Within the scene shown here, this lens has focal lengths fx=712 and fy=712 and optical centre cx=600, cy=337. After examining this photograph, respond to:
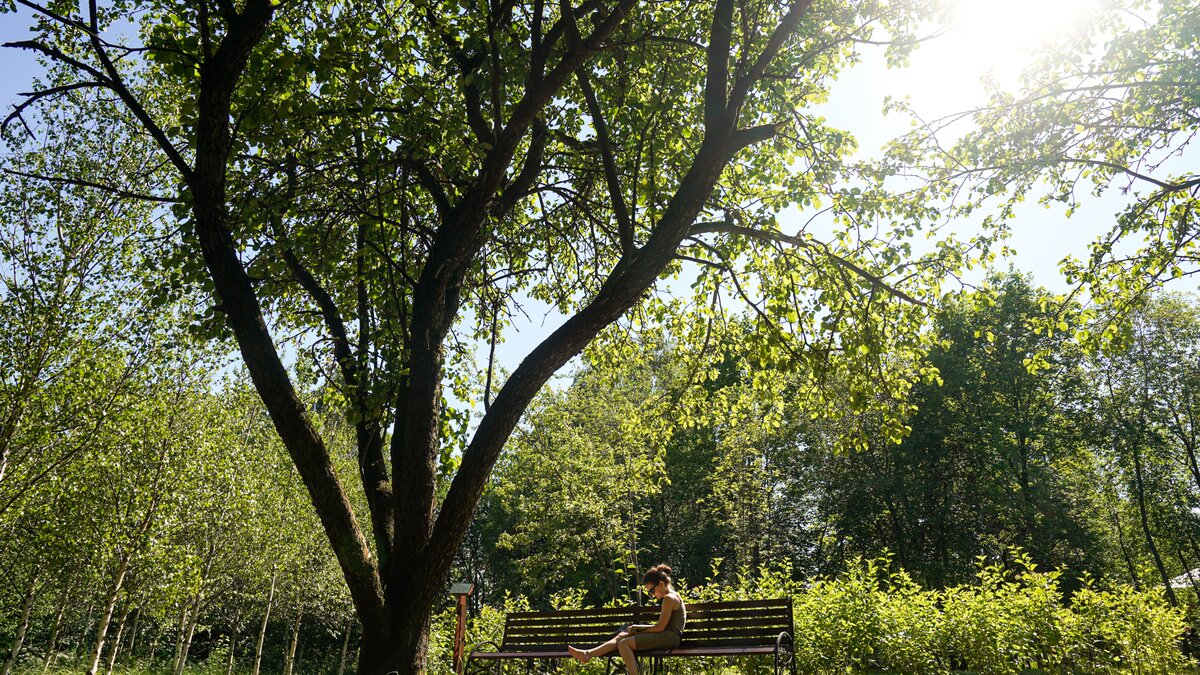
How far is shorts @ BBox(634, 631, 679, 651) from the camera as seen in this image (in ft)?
22.3

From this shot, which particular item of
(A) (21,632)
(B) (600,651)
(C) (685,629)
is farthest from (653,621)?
(A) (21,632)

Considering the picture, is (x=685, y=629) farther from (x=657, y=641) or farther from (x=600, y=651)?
(x=600, y=651)

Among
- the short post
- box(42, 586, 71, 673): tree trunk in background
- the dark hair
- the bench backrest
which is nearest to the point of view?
the bench backrest

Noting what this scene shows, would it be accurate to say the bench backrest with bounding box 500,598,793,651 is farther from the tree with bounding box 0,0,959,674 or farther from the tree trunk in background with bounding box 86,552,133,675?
the tree trunk in background with bounding box 86,552,133,675

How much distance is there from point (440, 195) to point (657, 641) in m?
4.59

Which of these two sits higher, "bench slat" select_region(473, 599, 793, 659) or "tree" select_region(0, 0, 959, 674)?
"tree" select_region(0, 0, 959, 674)

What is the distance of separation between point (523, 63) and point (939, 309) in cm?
447

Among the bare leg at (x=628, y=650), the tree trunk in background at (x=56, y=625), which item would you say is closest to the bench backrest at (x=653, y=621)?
the bare leg at (x=628, y=650)

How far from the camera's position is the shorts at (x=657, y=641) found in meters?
6.79

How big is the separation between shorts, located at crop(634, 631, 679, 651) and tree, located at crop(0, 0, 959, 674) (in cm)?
273

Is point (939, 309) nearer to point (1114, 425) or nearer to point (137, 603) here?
point (137, 603)

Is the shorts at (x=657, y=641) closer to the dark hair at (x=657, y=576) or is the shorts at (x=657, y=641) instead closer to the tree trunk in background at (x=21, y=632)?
the dark hair at (x=657, y=576)

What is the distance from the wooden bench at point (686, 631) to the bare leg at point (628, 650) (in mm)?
130

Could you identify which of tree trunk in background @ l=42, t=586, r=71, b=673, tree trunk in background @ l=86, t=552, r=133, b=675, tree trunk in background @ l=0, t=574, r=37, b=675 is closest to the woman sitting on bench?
tree trunk in background @ l=86, t=552, r=133, b=675
